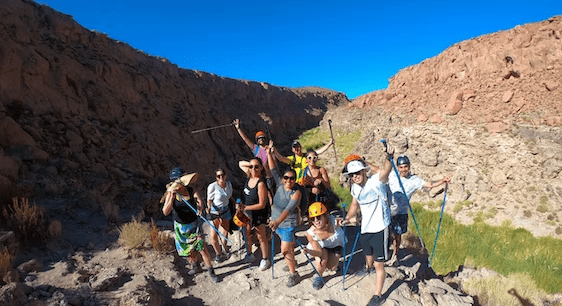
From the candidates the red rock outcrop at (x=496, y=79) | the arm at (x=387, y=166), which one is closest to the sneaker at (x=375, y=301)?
the arm at (x=387, y=166)

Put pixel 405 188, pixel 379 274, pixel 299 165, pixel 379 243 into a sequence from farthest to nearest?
pixel 299 165 < pixel 405 188 < pixel 379 274 < pixel 379 243

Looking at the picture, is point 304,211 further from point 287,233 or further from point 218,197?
point 218,197

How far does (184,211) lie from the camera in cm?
448

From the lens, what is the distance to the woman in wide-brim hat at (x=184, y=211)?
14.4 ft

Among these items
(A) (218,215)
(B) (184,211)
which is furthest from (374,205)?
(B) (184,211)

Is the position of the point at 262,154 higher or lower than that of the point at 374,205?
higher

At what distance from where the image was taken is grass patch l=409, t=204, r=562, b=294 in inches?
249

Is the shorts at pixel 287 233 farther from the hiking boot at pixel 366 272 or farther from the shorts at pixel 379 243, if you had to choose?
the hiking boot at pixel 366 272

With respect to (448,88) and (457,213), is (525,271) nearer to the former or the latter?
(457,213)

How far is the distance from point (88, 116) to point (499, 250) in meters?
13.9

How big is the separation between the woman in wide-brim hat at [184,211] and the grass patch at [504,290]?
16.4 feet

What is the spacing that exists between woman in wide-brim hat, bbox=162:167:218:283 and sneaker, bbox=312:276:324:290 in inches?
67.9

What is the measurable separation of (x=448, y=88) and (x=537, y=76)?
3.50 meters

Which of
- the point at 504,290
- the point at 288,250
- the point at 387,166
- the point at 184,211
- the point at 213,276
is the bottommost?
the point at 504,290
